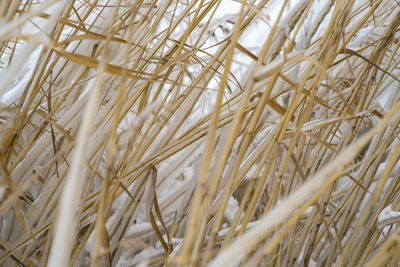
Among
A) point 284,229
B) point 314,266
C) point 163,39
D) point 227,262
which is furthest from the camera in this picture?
point 314,266

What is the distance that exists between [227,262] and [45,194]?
1.19 ft

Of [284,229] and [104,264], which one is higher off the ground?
[284,229]

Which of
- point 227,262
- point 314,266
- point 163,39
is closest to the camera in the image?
point 227,262

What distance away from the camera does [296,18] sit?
0.48 metres

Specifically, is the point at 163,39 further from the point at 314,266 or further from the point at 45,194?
the point at 314,266

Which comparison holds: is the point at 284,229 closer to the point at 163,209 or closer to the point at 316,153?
the point at 316,153

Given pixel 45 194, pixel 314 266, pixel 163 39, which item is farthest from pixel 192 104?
pixel 314 266

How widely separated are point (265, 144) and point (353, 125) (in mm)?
140

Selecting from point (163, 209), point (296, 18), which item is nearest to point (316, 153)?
point (296, 18)

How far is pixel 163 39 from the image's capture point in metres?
0.45

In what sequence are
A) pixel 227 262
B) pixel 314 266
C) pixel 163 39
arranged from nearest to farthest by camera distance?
1. pixel 227 262
2. pixel 163 39
3. pixel 314 266

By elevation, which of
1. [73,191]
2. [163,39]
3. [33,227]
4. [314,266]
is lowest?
[314,266]

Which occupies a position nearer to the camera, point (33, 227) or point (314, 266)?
point (33, 227)

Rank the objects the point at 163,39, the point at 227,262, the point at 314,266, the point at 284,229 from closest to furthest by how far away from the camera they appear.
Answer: the point at 227,262 → the point at 284,229 → the point at 163,39 → the point at 314,266
